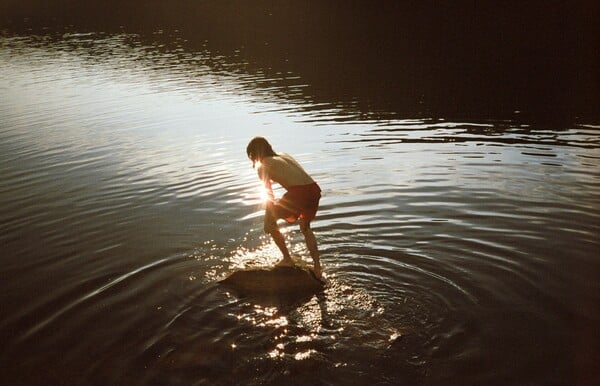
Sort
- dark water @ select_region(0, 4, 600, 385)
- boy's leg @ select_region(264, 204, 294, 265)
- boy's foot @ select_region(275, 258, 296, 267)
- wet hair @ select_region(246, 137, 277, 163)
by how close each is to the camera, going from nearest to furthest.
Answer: dark water @ select_region(0, 4, 600, 385) < wet hair @ select_region(246, 137, 277, 163) < boy's leg @ select_region(264, 204, 294, 265) < boy's foot @ select_region(275, 258, 296, 267)

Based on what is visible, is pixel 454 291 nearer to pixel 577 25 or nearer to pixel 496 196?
pixel 496 196

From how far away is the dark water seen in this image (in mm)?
6441

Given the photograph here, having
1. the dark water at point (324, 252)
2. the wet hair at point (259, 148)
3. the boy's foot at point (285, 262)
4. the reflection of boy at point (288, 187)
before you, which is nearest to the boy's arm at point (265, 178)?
the reflection of boy at point (288, 187)

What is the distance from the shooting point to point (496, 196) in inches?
487

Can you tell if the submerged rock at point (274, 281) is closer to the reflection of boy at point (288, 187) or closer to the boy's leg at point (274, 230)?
the reflection of boy at point (288, 187)

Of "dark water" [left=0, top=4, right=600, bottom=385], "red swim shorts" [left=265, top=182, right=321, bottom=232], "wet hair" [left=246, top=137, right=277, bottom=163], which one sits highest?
"wet hair" [left=246, top=137, right=277, bottom=163]

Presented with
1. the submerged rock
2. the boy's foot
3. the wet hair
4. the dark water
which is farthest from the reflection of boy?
the dark water

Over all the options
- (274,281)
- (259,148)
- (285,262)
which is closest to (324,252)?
(285,262)

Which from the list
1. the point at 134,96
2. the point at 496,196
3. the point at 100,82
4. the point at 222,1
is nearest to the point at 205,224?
the point at 496,196

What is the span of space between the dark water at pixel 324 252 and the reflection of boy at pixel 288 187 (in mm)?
1135

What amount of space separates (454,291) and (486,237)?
261cm

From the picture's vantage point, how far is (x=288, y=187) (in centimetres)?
833

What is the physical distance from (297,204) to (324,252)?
1.79 meters

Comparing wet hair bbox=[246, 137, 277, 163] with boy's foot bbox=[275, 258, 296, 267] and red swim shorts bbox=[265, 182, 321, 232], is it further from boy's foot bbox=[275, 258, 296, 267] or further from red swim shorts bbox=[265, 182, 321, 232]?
boy's foot bbox=[275, 258, 296, 267]
